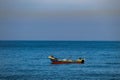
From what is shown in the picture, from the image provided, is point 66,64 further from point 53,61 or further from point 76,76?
point 76,76

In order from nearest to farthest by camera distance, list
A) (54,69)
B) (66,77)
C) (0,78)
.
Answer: (0,78)
(66,77)
(54,69)

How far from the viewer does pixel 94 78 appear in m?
20.1

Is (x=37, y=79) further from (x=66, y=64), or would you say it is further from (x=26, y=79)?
(x=66, y=64)

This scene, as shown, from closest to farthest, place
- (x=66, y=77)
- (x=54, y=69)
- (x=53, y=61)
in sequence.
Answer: (x=66, y=77), (x=54, y=69), (x=53, y=61)

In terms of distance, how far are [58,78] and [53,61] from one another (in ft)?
26.0

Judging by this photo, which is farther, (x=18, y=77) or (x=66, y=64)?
(x=66, y=64)

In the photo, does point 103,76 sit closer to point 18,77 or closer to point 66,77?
point 66,77

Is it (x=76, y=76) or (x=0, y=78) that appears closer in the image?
(x=0, y=78)

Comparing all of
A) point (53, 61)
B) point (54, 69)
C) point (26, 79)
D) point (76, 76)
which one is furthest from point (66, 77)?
point (53, 61)

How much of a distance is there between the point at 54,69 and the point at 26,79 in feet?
18.5

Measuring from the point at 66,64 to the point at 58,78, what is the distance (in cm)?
812

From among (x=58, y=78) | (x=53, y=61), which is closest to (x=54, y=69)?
(x=53, y=61)

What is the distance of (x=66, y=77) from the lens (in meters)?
20.8

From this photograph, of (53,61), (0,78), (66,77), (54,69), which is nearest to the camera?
(0,78)
